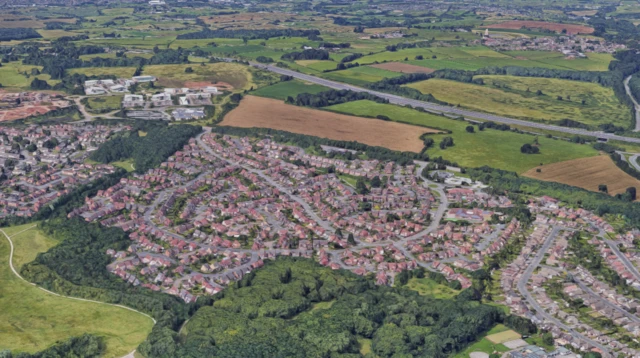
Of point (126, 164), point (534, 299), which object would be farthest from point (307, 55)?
point (534, 299)

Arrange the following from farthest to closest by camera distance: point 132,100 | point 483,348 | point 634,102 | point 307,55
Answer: point 307,55, point 634,102, point 132,100, point 483,348

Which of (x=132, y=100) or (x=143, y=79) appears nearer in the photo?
(x=132, y=100)

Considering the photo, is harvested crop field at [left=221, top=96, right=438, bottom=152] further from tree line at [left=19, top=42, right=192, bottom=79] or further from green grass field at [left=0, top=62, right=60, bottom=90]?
green grass field at [left=0, top=62, right=60, bottom=90]

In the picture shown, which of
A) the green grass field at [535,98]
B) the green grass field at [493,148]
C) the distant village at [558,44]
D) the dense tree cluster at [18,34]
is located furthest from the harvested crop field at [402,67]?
the dense tree cluster at [18,34]

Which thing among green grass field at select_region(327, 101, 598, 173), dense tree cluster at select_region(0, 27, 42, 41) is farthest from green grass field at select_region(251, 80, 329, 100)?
dense tree cluster at select_region(0, 27, 42, 41)

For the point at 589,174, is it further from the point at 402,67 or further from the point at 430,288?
the point at 402,67

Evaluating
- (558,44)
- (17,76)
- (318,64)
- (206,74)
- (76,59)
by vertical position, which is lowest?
(17,76)
